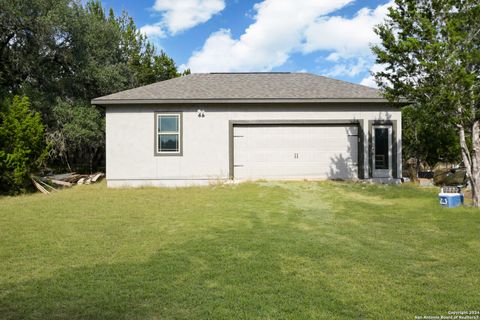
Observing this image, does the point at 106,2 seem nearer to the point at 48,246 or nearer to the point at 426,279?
the point at 48,246

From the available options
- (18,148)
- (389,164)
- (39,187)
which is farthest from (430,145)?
(18,148)

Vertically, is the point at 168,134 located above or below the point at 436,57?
below

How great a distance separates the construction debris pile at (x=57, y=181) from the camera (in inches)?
474

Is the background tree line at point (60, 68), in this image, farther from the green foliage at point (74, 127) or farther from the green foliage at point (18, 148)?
the green foliage at point (18, 148)

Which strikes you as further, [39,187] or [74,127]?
[74,127]

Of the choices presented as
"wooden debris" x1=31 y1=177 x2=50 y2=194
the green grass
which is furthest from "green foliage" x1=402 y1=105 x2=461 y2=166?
"wooden debris" x1=31 y1=177 x2=50 y2=194

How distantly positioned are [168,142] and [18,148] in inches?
196

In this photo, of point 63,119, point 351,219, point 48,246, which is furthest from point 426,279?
point 63,119

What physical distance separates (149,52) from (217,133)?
70.1 ft

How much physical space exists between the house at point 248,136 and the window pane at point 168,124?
1.4 inches

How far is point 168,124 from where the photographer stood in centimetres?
1234

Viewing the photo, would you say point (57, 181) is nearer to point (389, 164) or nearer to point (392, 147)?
point (389, 164)

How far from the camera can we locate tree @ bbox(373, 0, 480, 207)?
306 inches

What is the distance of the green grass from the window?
12.6 ft
